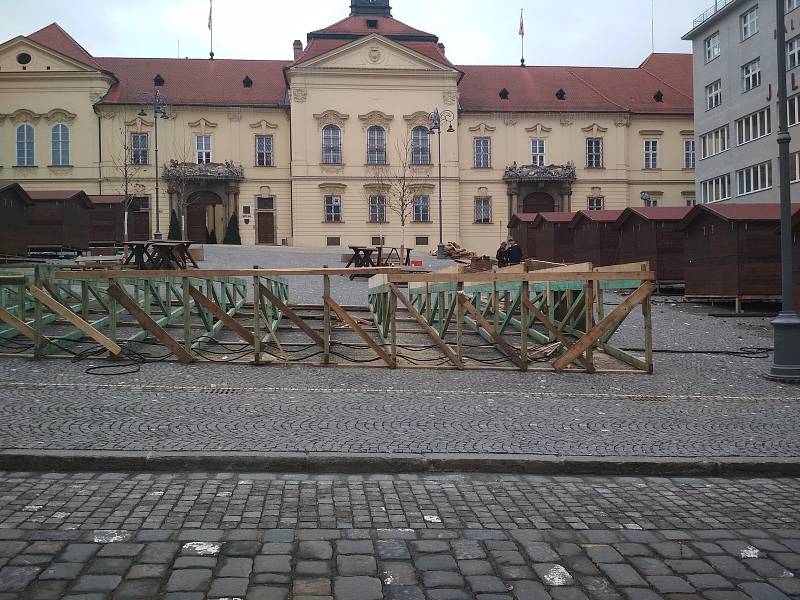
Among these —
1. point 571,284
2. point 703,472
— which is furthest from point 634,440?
point 571,284

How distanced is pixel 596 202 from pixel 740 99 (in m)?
18.4

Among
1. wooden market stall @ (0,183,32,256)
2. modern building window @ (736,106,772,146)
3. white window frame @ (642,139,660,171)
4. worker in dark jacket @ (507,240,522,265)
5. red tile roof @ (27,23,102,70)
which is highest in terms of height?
red tile roof @ (27,23,102,70)

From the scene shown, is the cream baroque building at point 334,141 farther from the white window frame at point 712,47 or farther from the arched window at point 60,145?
the white window frame at point 712,47

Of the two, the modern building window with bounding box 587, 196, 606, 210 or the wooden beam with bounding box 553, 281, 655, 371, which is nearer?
the wooden beam with bounding box 553, 281, 655, 371

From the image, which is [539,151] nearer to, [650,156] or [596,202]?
[596,202]

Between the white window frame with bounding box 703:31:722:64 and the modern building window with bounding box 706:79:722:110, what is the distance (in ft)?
5.34

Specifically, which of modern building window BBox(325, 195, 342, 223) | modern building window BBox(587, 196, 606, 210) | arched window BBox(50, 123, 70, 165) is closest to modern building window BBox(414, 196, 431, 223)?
modern building window BBox(325, 195, 342, 223)

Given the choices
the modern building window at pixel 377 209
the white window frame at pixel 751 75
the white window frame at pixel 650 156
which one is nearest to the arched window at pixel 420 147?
the modern building window at pixel 377 209

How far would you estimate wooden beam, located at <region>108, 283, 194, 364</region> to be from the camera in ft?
41.2

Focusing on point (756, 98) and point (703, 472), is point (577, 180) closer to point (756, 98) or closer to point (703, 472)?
point (756, 98)

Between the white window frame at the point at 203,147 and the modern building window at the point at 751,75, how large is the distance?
38521 mm

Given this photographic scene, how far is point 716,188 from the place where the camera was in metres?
52.4

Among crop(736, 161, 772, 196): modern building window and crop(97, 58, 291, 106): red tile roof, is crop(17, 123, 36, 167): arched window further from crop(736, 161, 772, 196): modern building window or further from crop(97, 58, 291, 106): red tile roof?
crop(736, 161, 772, 196): modern building window

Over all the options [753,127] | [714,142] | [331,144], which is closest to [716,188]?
[714,142]
